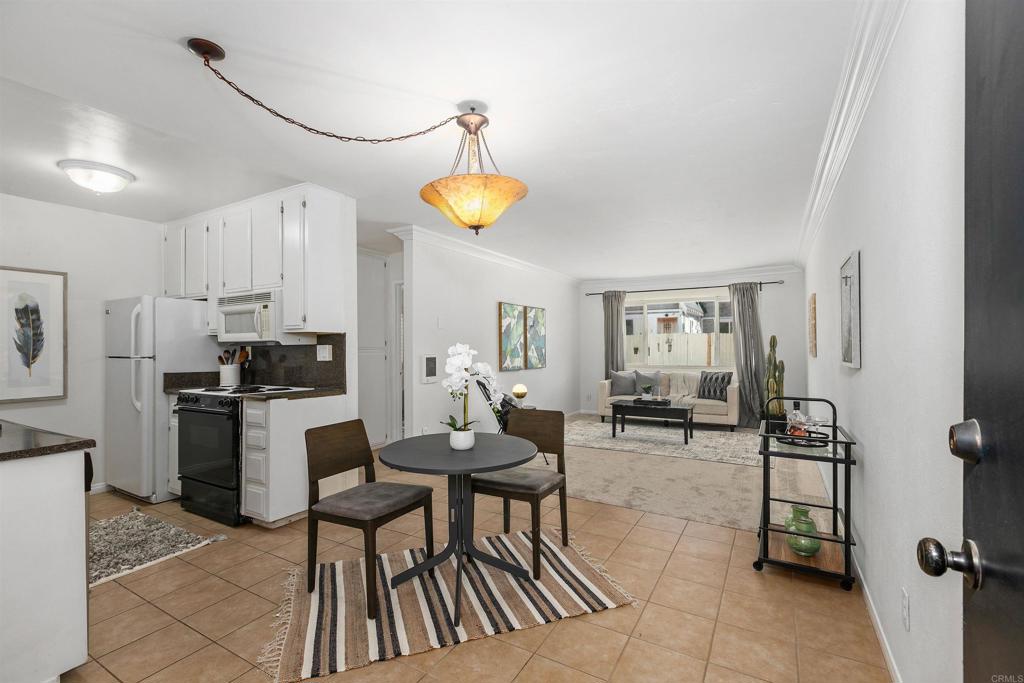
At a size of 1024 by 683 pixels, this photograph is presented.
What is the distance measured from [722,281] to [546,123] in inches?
236

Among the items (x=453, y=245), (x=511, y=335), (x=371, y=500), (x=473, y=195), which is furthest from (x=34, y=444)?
(x=511, y=335)

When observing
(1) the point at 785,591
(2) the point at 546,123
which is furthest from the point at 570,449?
(2) the point at 546,123

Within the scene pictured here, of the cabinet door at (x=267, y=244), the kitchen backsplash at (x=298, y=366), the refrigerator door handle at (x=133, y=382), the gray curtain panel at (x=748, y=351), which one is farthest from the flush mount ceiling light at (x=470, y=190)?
the gray curtain panel at (x=748, y=351)

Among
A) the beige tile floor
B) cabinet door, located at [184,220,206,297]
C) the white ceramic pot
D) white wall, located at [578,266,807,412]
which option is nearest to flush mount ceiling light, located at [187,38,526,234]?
the white ceramic pot

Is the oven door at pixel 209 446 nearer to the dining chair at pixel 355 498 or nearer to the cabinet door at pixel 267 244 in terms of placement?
→ the cabinet door at pixel 267 244

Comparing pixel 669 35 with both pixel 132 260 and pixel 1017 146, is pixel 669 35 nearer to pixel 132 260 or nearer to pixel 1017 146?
pixel 1017 146

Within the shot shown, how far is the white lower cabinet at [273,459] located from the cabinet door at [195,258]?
1.53 metres

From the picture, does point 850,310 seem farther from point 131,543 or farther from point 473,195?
point 131,543

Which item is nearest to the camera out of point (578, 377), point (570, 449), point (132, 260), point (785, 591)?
point (785, 591)

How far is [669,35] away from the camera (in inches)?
73.5

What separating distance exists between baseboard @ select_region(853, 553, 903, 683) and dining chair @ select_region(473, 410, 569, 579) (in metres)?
1.45

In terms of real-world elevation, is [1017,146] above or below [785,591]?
above

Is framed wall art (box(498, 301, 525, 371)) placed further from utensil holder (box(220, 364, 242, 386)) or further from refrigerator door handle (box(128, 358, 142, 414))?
refrigerator door handle (box(128, 358, 142, 414))

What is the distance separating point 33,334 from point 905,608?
5.58m
